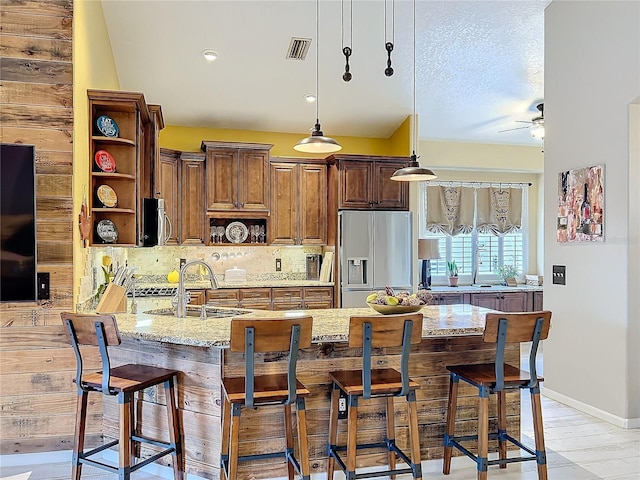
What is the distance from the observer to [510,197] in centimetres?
790

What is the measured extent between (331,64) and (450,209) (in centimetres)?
342

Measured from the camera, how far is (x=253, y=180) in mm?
→ 6027

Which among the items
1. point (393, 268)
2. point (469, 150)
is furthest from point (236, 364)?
point (469, 150)

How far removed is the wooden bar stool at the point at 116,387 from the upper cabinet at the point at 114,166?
47.1 inches

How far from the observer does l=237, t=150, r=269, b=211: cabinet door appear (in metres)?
5.99

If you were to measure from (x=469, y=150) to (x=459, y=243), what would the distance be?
147 cm

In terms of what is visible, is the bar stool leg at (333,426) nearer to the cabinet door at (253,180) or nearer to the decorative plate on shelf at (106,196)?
the decorative plate on shelf at (106,196)

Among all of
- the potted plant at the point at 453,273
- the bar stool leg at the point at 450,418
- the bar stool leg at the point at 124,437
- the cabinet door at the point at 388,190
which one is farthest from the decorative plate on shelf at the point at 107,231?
the potted plant at the point at 453,273

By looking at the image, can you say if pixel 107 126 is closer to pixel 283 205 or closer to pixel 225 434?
pixel 225 434

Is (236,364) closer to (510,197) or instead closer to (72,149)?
(72,149)

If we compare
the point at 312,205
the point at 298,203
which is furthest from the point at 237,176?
the point at 312,205

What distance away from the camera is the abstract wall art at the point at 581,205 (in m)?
3.87

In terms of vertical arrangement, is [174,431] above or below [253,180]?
below

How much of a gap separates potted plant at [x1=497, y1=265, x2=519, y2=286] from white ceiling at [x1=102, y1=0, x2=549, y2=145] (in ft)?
7.59
